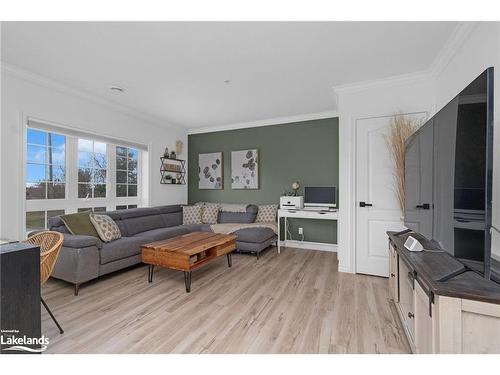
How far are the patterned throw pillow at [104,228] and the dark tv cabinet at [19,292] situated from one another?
5.71ft

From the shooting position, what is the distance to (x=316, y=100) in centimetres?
360

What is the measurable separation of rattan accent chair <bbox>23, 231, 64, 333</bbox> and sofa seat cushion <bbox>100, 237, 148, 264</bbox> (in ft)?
2.45

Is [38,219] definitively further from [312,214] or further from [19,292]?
[312,214]

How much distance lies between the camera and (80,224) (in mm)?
2900

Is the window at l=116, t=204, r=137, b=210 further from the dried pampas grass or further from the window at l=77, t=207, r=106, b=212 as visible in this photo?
the dried pampas grass

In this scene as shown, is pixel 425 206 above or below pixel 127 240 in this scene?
above

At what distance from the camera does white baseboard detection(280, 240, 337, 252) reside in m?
4.11

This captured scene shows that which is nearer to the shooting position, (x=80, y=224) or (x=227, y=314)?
(x=227, y=314)

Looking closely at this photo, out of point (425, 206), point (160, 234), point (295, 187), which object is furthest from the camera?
point (295, 187)

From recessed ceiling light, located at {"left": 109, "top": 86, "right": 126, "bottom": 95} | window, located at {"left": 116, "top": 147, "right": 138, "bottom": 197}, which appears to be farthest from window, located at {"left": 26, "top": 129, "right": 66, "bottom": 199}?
recessed ceiling light, located at {"left": 109, "top": 86, "right": 126, "bottom": 95}

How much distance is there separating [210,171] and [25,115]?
120 inches

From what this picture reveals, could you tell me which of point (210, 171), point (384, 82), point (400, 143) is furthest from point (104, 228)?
point (384, 82)

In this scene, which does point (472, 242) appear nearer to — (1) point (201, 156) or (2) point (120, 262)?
(2) point (120, 262)
